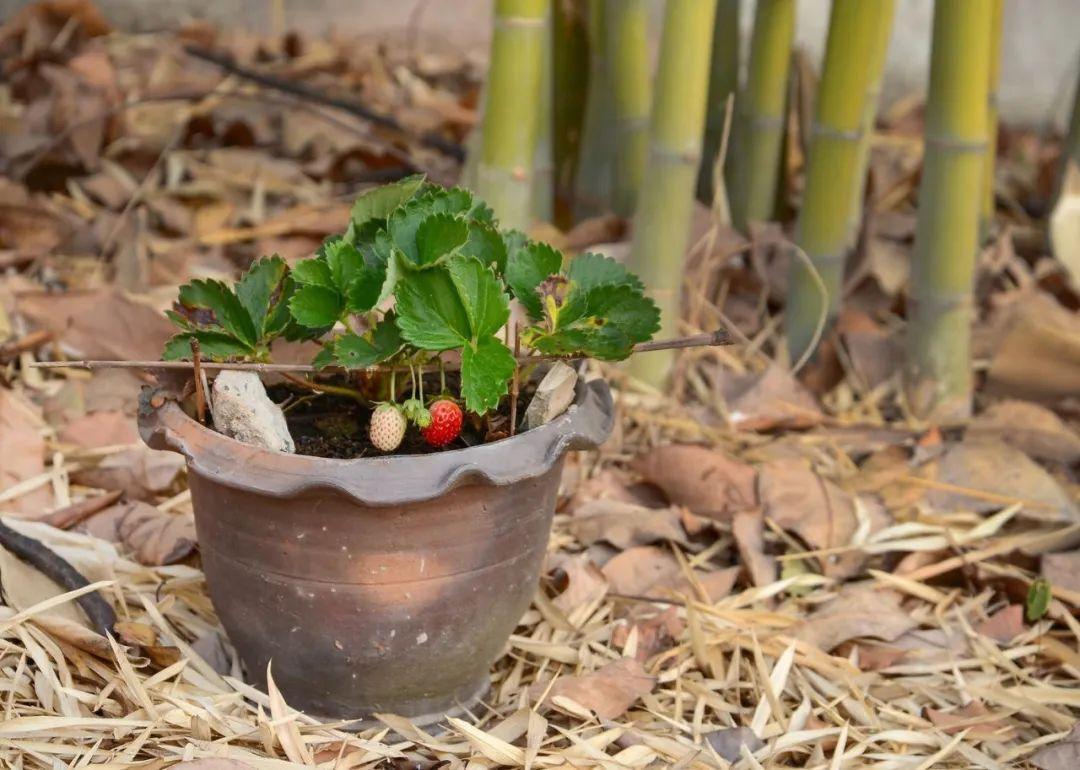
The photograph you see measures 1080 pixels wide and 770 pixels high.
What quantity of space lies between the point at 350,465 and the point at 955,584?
0.77 metres

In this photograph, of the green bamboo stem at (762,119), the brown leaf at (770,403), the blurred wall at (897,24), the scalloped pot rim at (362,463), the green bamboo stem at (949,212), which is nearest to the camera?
the scalloped pot rim at (362,463)

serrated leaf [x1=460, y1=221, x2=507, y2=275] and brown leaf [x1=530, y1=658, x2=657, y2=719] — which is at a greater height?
serrated leaf [x1=460, y1=221, x2=507, y2=275]

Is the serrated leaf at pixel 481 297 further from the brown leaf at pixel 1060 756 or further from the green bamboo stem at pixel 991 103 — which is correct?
the green bamboo stem at pixel 991 103

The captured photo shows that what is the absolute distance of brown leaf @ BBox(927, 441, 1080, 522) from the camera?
1.46 metres

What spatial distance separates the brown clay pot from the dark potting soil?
0.22 ft

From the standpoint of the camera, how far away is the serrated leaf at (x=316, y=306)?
1003 millimetres

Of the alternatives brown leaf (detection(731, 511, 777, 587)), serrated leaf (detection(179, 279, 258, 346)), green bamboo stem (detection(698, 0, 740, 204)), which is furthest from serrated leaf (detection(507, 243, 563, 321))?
green bamboo stem (detection(698, 0, 740, 204))

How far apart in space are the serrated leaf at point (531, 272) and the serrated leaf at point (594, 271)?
3 cm

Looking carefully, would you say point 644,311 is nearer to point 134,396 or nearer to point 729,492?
point 729,492

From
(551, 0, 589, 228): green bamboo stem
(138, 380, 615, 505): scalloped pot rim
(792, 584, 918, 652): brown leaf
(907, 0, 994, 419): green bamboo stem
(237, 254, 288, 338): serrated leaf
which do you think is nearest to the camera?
(138, 380, 615, 505): scalloped pot rim

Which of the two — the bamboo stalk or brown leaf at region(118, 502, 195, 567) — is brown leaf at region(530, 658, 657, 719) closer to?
brown leaf at region(118, 502, 195, 567)

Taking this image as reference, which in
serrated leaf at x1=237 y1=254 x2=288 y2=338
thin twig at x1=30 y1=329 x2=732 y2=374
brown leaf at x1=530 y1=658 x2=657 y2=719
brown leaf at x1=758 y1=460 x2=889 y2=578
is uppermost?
serrated leaf at x1=237 y1=254 x2=288 y2=338

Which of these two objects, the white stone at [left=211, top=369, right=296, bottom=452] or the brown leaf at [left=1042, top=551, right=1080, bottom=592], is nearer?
the white stone at [left=211, top=369, right=296, bottom=452]

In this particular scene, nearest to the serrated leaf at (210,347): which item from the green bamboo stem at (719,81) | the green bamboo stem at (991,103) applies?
the green bamboo stem at (719,81)
